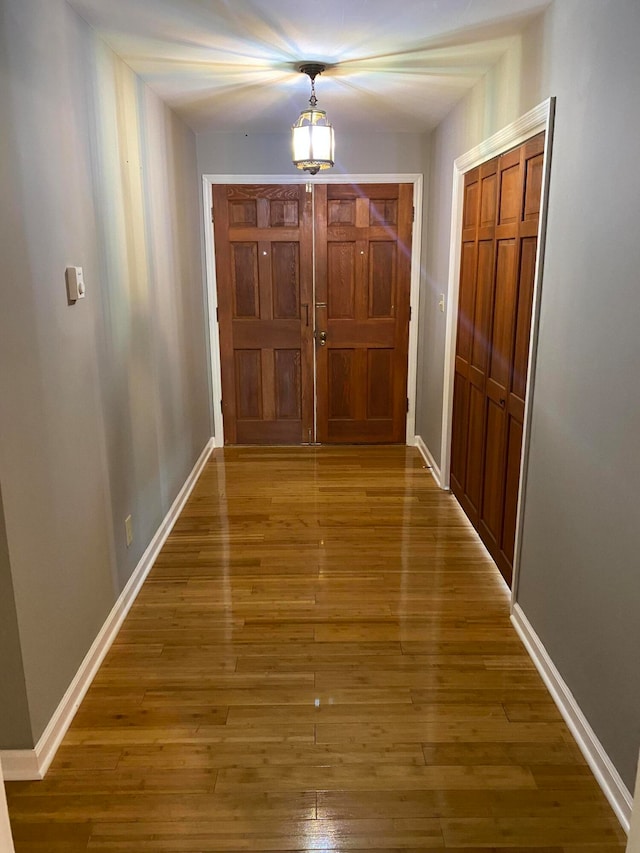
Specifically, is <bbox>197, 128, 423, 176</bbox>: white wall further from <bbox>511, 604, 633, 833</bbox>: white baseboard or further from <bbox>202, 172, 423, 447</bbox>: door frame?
<bbox>511, 604, 633, 833</bbox>: white baseboard

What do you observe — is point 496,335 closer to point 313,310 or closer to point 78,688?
point 313,310

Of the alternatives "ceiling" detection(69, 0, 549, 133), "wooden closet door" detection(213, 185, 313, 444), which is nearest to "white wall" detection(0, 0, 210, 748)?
"ceiling" detection(69, 0, 549, 133)

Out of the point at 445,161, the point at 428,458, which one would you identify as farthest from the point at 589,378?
the point at 428,458

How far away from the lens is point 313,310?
15.8ft

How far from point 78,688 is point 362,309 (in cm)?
343

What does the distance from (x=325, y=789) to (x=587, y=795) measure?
29.6 inches

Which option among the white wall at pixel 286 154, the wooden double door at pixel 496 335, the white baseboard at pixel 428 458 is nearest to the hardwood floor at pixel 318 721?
the wooden double door at pixel 496 335

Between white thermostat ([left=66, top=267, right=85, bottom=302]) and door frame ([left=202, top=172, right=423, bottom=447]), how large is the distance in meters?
2.58

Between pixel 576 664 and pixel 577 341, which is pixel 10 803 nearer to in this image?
pixel 576 664

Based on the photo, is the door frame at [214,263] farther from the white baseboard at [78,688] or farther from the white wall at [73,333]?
the white baseboard at [78,688]

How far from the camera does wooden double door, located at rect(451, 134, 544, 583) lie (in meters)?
2.62

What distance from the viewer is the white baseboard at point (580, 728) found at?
5.62 ft

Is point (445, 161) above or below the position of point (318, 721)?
above

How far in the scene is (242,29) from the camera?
2436 mm
